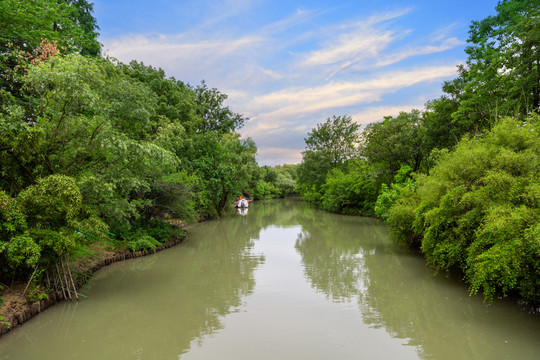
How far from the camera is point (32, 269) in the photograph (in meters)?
6.73

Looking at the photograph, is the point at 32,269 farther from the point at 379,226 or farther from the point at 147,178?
the point at 379,226

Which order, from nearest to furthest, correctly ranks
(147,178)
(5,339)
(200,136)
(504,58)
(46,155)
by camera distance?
1. (5,339)
2. (46,155)
3. (504,58)
4. (147,178)
5. (200,136)

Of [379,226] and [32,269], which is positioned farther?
[379,226]

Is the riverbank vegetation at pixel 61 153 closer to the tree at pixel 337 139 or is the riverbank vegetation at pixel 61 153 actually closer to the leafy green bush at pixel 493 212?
the leafy green bush at pixel 493 212

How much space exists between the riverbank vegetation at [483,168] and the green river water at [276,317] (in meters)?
0.85

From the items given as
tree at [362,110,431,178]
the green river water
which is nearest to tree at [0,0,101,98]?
the green river water

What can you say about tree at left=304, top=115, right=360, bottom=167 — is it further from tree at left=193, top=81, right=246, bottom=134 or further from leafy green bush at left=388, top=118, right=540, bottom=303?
leafy green bush at left=388, top=118, right=540, bottom=303

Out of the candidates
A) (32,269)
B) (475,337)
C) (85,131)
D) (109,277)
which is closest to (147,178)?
(109,277)

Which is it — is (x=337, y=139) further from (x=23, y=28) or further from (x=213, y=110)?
(x=23, y=28)

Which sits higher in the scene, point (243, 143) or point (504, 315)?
point (243, 143)

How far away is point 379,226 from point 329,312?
14837 mm

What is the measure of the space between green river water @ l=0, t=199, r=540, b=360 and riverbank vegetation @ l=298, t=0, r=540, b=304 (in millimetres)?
851

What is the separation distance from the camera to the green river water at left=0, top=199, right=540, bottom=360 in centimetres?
515

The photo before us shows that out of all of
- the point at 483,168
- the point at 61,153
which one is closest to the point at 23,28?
the point at 61,153
